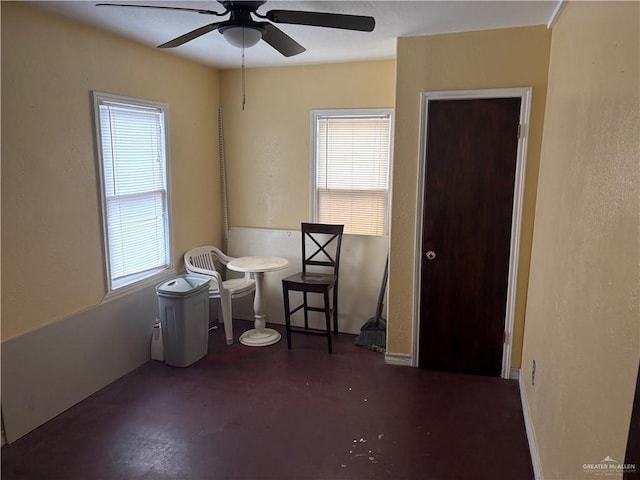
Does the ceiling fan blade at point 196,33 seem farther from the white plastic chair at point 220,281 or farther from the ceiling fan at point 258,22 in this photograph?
the white plastic chair at point 220,281

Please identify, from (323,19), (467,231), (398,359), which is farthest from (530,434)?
(323,19)

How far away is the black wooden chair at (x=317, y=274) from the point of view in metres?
3.91

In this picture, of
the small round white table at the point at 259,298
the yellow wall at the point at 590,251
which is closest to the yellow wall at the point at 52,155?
the small round white table at the point at 259,298

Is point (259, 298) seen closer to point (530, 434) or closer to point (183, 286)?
point (183, 286)

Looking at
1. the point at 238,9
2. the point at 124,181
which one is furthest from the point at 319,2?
the point at 124,181

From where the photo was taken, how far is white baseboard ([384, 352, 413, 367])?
12.1ft

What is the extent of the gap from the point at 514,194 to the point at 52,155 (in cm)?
307

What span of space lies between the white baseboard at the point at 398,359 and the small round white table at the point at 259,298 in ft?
3.40

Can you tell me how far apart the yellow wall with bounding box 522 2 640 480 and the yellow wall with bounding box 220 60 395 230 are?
1795mm

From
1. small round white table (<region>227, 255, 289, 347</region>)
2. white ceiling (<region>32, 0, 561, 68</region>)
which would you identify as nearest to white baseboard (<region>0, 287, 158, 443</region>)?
small round white table (<region>227, 255, 289, 347</region>)

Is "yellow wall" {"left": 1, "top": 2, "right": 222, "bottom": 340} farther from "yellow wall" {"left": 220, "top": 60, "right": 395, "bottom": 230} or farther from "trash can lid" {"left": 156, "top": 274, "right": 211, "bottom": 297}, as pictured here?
"yellow wall" {"left": 220, "top": 60, "right": 395, "bottom": 230}

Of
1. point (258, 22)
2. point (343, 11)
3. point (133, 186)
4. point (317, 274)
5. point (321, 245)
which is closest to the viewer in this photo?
point (258, 22)

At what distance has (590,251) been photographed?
1.63 m

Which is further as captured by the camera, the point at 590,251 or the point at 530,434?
the point at 530,434
